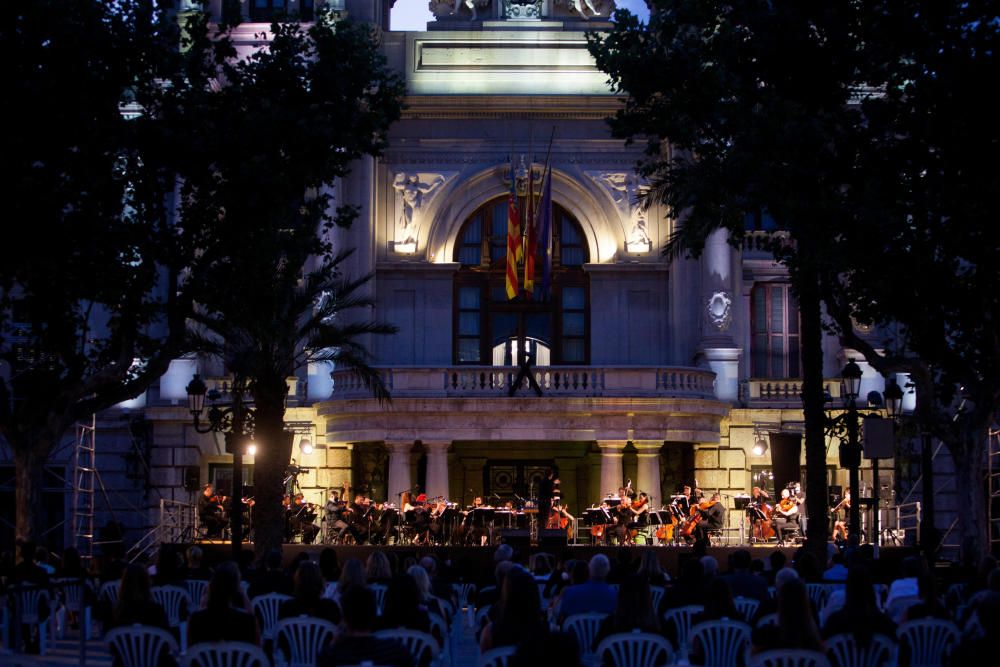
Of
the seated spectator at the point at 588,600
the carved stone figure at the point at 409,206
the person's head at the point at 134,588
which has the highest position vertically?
the carved stone figure at the point at 409,206

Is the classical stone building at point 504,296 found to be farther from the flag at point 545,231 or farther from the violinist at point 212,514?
the flag at point 545,231

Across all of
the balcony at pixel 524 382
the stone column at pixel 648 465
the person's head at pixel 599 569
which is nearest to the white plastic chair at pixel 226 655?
the person's head at pixel 599 569

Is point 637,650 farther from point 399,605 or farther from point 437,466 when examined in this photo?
point 437,466

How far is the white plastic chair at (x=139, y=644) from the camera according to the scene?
11695mm

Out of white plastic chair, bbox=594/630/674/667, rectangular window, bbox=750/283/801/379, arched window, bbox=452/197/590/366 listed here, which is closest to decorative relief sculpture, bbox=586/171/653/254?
arched window, bbox=452/197/590/366

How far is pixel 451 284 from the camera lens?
42.9 meters

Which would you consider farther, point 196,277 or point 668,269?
point 668,269

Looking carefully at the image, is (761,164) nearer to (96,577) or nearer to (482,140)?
(96,577)

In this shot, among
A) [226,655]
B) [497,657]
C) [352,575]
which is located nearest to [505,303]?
[352,575]

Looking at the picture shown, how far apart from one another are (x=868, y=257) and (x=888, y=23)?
354 centimetres

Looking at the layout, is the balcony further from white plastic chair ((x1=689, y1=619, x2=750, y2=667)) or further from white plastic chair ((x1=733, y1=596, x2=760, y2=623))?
white plastic chair ((x1=689, y1=619, x2=750, y2=667))

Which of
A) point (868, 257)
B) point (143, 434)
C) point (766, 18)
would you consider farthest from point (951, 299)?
point (143, 434)

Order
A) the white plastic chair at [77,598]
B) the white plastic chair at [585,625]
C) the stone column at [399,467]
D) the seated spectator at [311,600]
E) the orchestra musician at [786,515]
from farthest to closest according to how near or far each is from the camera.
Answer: the stone column at [399,467], the orchestra musician at [786,515], the white plastic chair at [77,598], the white plastic chair at [585,625], the seated spectator at [311,600]

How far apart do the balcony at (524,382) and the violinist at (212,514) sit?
429cm
